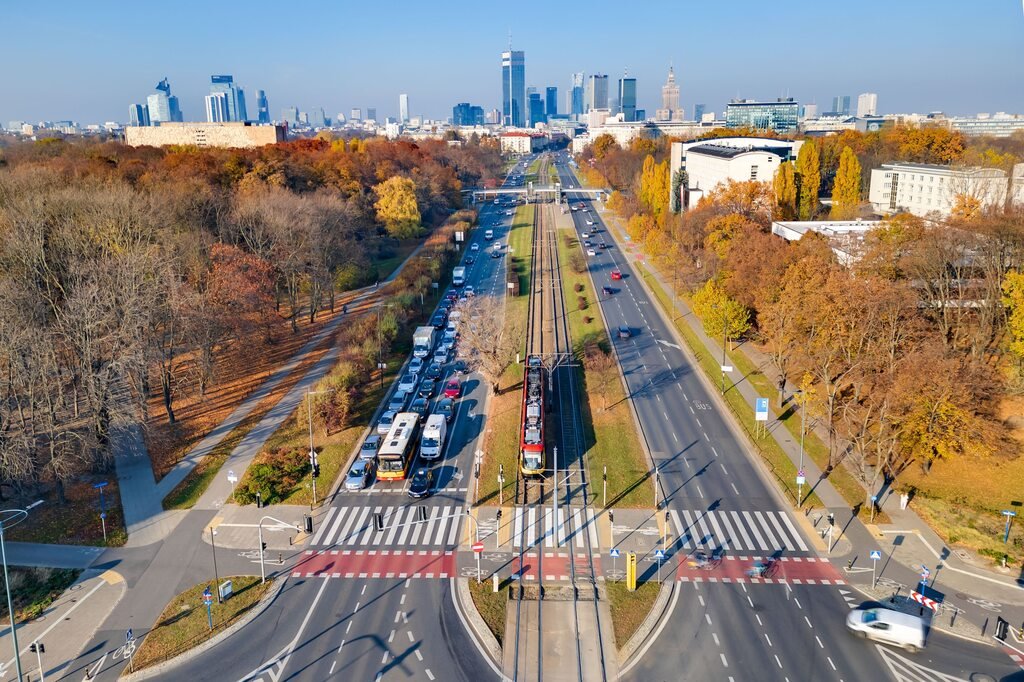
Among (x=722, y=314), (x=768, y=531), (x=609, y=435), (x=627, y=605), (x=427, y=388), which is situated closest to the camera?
(x=627, y=605)

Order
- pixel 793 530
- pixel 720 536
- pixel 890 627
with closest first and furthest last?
pixel 890 627, pixel 720 536, pixel 793 530

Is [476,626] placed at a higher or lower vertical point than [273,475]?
lower

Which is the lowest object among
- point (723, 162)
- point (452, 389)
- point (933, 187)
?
point (452, 389)

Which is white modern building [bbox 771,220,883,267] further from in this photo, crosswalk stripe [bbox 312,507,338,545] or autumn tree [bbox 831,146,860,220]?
crosswalk stripe [bbox 312,507,338,545]

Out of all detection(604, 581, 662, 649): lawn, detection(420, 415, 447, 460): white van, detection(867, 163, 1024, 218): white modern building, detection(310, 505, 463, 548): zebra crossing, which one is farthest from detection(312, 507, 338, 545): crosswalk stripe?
detection(867, 163, 1024, 218): white modern building

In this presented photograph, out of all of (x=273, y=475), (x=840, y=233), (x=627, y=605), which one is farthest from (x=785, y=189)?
(x=273, y=475)

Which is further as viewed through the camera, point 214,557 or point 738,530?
point 738,530

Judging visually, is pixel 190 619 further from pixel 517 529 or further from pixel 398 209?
pixel 398 209
